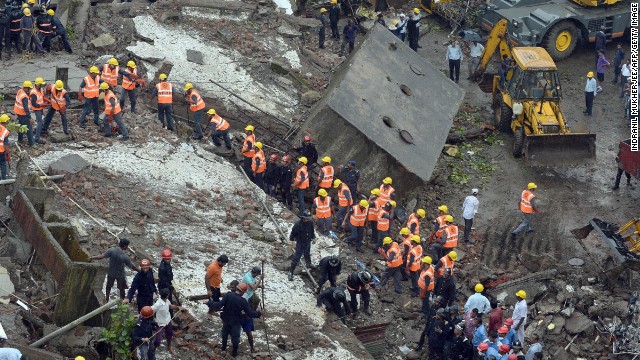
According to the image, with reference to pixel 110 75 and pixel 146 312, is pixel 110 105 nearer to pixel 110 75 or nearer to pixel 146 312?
pixel 110 75

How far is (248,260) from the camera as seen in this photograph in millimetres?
19719

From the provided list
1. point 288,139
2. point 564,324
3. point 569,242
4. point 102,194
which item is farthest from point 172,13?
point 564,324

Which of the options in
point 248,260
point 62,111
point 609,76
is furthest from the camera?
point 609,76

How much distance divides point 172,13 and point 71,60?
9.87 ft

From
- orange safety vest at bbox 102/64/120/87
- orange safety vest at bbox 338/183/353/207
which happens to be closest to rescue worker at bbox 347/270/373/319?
orange safety vest at bbox 338/183/353/207

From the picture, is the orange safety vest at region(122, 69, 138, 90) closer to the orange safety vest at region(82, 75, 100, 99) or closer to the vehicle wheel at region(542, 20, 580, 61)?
the orange safety vest at region(82, 75, 100, 99)

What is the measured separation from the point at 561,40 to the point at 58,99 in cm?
1379

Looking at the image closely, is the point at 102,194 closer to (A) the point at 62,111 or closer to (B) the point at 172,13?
(A) the point at 62,111

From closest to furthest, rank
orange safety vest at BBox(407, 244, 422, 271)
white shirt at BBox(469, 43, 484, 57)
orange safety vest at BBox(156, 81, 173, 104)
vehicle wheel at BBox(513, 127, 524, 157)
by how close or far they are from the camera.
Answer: orange safety vest at BBox(407, 244, 422, 271) < orange safety vest at BBox(156, 81, 173, 104) < vehicle wheel at BBox(513, 127, 524, 157) < white shirt at BBox(469, 43, 484, 57)

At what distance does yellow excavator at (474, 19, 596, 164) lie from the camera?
2483 centimetres

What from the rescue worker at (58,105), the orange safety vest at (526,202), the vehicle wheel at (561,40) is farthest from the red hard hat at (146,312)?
the vehicle wheel at (561,40)

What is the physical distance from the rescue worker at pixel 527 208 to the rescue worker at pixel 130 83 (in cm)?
779

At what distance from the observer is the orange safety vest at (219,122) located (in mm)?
23078

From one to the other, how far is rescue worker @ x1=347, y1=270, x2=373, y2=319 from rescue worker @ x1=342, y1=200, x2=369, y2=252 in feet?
7.80
